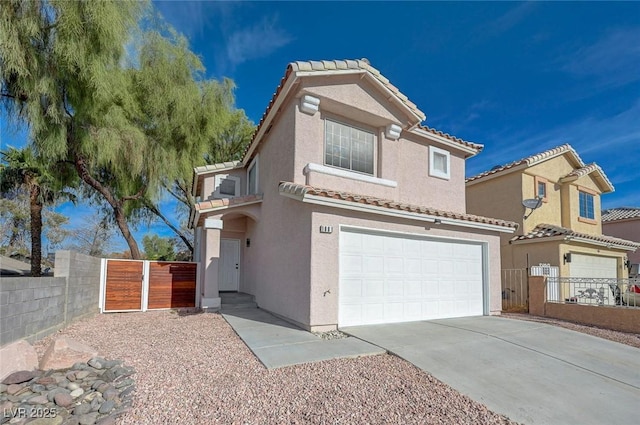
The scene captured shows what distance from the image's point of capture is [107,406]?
422 cm

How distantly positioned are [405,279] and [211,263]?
6782 millimetres

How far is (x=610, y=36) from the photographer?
1216cm

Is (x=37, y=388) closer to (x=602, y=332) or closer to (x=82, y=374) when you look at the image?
(x=82, y=374)

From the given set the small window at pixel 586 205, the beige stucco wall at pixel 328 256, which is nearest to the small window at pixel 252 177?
the beige stucco wall at pixel 328 256

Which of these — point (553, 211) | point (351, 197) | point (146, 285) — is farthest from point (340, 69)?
point (553, 211)

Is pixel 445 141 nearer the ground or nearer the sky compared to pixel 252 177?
nearer the sky

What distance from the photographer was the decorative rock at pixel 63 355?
5176 millimetres

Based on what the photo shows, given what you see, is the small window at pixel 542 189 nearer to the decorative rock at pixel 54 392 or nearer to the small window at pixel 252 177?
the small window at pixel 252 177

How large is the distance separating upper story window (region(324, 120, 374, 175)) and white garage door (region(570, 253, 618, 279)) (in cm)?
1234

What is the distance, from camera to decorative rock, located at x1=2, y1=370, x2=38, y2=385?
14.9ft

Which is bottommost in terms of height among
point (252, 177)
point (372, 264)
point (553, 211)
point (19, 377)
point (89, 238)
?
point (19, 377)

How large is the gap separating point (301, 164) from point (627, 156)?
32.6 metres

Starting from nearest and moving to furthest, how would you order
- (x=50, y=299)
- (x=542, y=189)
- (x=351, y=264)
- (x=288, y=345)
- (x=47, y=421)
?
(x=47, y=421)
(x=288, y=345)
(x=50, y=299)
(x=351, y=264)
(x=542, y=189)

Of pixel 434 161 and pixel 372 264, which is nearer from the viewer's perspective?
pixel 372 264
